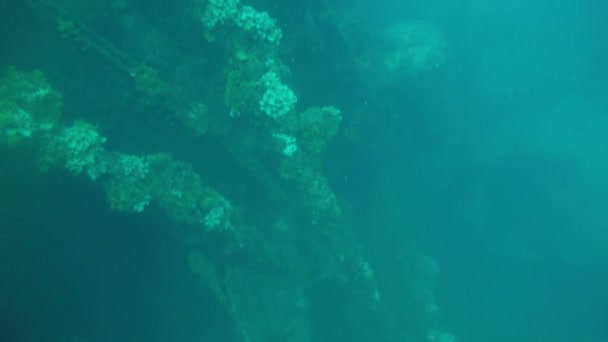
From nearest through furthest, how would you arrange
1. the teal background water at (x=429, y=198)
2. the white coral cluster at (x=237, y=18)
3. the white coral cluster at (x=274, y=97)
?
the teal background water at (x=429, y=198) → the white coral cluster at (x=237, y=18) → the white coral cluster at (x=274, y=97)

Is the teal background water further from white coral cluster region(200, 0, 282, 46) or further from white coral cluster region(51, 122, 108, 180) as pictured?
white coral cluster region(200, 0, 282, 46)

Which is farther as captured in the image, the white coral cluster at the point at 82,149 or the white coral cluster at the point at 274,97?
the white coral cluster at the point at 274,97

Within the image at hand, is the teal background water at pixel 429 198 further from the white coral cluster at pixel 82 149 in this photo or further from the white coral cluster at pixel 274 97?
the white coral cluster at pixel 274 97

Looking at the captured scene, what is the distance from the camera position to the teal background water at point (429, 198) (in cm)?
814

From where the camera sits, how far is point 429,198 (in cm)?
1806

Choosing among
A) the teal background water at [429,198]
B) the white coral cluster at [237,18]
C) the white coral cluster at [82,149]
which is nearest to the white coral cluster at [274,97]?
the white coral cluster at [237,18]

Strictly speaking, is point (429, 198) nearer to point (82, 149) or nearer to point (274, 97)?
point (274, 97)

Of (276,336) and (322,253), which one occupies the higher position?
(322,253)

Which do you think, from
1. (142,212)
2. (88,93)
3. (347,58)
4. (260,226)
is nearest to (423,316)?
(260,226)

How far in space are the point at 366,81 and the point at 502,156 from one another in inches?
357

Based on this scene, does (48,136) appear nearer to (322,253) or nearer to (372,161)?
(322,253)

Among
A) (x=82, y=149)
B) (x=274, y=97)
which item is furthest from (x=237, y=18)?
(x=82, y=149)

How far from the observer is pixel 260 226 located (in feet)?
35.1

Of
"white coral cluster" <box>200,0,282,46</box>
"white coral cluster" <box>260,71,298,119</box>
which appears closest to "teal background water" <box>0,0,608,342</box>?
"white coral cluster" <box>200,0,282,46</box>
